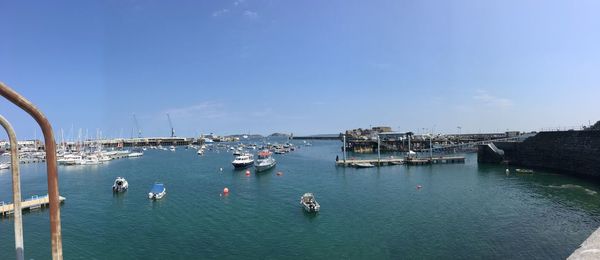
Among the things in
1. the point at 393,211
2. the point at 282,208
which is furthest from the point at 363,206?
the point at 282,208

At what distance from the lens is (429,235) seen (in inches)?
1228

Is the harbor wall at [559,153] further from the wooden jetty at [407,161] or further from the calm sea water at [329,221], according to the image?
the wooden jetty at [407,161]

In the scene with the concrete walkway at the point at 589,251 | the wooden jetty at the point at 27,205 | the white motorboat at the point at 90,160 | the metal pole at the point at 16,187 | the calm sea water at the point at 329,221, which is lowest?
the calm sea water at the point at 329,221

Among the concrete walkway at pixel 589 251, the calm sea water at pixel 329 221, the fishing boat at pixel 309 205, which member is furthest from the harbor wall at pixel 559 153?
the fishing boat at pixel 309 205

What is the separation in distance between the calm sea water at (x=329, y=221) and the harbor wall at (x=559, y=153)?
156 inches

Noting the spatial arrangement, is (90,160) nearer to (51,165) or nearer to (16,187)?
(16,187)

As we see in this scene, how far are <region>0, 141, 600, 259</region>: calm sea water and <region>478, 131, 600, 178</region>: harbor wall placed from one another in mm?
3970

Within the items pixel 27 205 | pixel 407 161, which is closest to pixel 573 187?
pixel 407 161

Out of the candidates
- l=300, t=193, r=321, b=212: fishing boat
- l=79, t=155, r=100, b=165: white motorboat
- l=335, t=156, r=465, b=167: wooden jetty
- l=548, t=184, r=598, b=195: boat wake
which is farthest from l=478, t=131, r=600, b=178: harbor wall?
l=79, t=155, r=100, b=165: white motorboat

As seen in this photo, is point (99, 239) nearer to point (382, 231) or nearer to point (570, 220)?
point (382, 231)

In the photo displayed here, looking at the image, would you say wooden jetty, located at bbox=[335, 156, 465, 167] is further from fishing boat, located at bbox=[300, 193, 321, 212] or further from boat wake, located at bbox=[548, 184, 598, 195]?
fishing boat, located at bbox=[300, 193, 321, 212]

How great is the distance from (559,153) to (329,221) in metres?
60.0

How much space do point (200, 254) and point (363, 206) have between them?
23022 millimetres

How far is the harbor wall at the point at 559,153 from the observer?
5990cm
